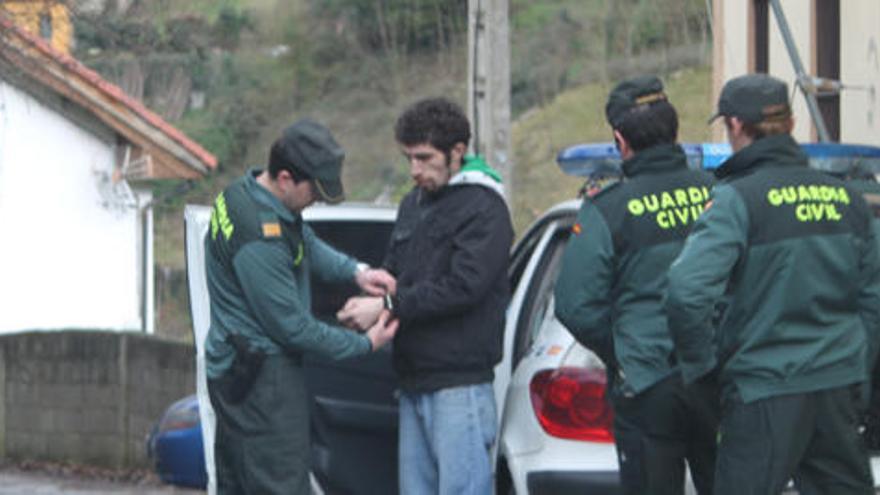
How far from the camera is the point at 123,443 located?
15391 mm

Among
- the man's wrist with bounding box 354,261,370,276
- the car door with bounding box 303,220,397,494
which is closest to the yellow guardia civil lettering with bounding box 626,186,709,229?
the man's wrist with bounding box 354,261,370,276

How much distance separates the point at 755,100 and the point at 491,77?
18.3 ft

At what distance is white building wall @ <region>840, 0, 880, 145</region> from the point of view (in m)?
11.9

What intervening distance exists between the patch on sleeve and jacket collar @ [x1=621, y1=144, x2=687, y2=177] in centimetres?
120

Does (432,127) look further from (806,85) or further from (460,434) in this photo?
(806,85)

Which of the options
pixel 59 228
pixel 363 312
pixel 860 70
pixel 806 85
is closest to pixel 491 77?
pixel 806 85

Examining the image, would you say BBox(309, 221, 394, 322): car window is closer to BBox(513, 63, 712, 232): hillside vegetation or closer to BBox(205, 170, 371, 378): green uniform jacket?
BBox(205, 170, 371, 378): green uniform jacket

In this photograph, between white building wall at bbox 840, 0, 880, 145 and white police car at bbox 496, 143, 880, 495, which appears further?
white building wall at bbox 840, 0, 880, 145

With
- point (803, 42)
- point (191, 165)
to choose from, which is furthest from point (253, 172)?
point (191, 165)

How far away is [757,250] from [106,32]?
682 cm

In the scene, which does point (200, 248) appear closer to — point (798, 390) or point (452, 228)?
point (452, 228)

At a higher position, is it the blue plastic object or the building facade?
the building facade

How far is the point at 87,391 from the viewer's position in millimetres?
15789

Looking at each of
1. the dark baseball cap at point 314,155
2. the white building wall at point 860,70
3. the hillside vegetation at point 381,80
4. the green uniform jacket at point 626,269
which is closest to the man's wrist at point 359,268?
the dark baseball cap at point 314,155
